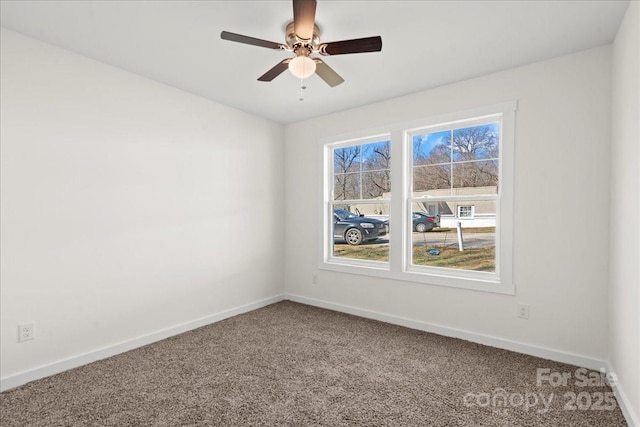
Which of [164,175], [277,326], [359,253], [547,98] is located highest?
[547,98]

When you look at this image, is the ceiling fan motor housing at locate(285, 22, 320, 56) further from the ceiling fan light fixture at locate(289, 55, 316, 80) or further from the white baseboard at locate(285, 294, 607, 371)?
the white baseboard at locate(285, 294, 607, 371)

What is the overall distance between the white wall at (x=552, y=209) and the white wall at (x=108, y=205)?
2.31m

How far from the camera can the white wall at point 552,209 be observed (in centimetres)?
246

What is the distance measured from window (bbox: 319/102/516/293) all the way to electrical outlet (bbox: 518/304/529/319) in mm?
159

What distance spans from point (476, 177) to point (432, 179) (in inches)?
17.1

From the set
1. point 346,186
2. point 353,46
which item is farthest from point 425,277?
point 353,46

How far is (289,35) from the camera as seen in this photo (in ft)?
7.13

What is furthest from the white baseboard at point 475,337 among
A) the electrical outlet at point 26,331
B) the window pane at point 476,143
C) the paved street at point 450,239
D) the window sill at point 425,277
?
the electrical outlet at point 26,331

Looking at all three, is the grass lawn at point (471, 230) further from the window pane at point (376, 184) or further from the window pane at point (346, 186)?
the window pane at point (346, 186)

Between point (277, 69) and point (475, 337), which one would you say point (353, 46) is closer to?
point (277, 69)

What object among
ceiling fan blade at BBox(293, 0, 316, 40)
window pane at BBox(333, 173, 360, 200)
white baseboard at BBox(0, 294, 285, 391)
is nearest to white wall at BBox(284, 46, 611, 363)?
window pane at BBox(333, 173, 360, 200)

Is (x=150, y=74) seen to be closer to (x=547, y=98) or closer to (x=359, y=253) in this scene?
(x=359, y=253)

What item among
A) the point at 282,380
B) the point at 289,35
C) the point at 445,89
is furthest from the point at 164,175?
the point at 445,89

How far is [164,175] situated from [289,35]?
186 centimetres
